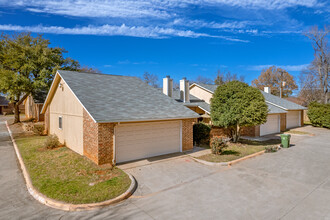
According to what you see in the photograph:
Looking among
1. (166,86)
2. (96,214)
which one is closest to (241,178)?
(96,214)

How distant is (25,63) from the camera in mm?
24188

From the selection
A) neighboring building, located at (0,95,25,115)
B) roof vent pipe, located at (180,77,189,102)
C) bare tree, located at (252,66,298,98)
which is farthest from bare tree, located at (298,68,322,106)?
neighboring building, located at (0,95,25,115)

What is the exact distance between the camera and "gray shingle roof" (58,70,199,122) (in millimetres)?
9398

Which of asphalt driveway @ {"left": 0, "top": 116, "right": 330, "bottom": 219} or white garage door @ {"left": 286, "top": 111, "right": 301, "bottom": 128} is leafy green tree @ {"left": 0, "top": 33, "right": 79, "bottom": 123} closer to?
asphalt driveway @ {"left": 0, "top": 116, "right": 330, "bottom": 219}

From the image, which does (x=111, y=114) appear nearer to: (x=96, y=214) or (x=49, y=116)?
(x=96, y=214)

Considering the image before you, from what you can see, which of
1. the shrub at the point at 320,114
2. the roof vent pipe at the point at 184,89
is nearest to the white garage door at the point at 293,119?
the shrub at the point at 320,114

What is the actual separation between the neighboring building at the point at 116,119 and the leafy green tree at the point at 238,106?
3.17 m

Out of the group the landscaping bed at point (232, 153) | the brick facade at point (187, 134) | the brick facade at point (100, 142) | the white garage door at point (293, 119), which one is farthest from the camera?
the white garage door at point (293, 119)

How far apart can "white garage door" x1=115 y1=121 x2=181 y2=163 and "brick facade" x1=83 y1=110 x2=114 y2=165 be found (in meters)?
0.41

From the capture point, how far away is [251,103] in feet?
44.0

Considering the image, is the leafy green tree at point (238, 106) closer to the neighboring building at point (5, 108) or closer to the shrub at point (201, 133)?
the shrub at point (201, 133)

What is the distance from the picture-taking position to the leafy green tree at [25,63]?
23.0 m

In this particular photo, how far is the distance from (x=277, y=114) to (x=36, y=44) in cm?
→ 3099

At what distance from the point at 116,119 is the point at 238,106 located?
873cm
